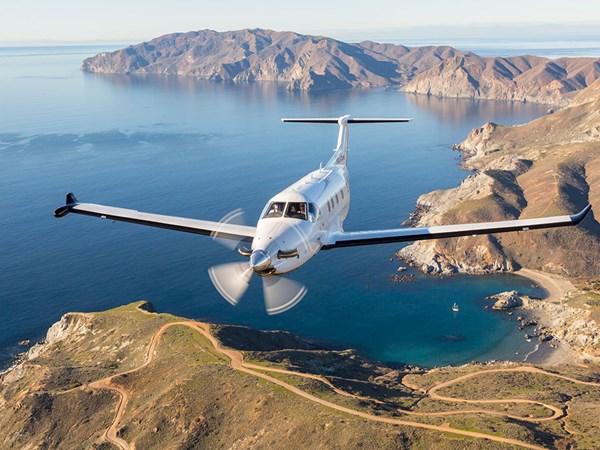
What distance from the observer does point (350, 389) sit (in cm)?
7606

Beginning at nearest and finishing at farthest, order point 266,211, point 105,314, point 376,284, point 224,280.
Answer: point 224,280 < point 266,211 < point 105,314 < point 376,284

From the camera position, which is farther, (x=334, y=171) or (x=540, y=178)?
(x=540, y=178)

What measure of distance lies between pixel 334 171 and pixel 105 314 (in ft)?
249

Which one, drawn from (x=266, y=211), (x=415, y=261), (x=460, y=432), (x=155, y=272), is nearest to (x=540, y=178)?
(x=415, y=261)

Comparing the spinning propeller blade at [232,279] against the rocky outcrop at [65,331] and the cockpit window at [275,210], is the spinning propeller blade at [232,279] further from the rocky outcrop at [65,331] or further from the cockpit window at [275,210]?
the rocky outcrop at [65,331]

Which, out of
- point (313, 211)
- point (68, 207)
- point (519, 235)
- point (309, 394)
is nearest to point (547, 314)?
point (519, 235)

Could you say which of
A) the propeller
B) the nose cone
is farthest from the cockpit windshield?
the nose cone

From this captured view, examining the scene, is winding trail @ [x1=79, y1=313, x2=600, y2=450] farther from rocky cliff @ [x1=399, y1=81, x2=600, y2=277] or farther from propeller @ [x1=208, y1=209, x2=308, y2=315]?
rocky cliff @ [x1=399, y1=81, x2=600, y2=277]

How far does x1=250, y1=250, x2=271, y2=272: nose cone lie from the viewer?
3606 cm

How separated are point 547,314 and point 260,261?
4579 inches

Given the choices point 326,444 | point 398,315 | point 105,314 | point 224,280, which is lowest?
point 398,315

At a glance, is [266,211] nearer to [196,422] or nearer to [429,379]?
[196,422]

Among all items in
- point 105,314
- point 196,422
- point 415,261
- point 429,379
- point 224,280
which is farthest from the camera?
point 415,261

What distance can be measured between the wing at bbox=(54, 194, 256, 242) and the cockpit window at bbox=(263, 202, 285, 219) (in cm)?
298
